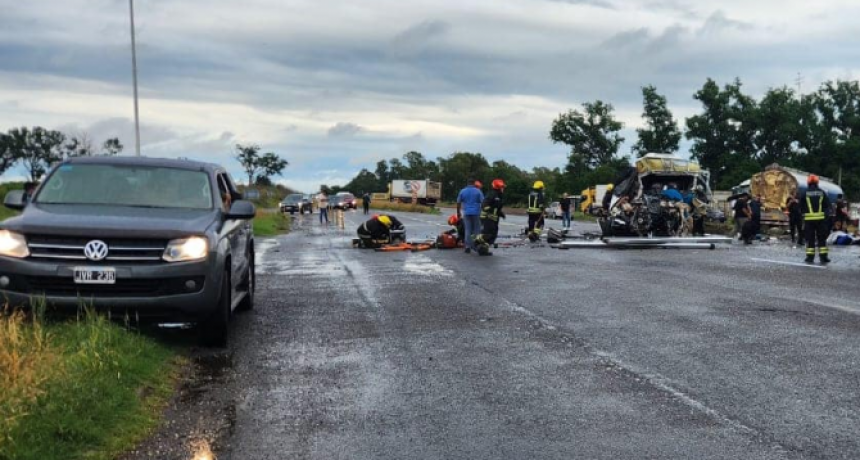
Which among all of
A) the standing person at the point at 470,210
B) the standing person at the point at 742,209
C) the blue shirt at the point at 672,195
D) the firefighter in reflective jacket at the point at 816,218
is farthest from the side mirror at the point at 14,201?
the standing person at the point at 742,209

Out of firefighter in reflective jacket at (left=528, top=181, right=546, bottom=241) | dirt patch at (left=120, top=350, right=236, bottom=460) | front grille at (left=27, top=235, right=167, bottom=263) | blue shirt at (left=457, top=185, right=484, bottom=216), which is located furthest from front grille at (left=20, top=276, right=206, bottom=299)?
firefighter in reflective jacket at (left=528, top=181, right=546, bottom=241)

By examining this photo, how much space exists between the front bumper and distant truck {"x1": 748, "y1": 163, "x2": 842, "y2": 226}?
3027 cm

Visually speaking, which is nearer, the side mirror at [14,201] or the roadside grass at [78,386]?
the roadside grass at [78,386]

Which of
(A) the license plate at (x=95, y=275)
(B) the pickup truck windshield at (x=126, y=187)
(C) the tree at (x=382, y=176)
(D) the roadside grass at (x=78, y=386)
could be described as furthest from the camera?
(C) the tree at (x=382, y=176)

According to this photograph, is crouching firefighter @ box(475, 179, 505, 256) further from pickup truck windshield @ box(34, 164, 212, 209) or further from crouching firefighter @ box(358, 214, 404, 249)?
pickup truck windshield @ box(34, 164, 212, 209)

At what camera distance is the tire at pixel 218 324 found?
7.49 metres

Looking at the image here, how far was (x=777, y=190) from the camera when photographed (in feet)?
112

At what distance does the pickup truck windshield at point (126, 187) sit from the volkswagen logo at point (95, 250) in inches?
50.6

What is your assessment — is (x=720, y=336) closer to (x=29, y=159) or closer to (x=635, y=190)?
(x=635, y=190)

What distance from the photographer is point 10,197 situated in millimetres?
7914

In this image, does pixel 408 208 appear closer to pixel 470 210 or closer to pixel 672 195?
pixel 672 195

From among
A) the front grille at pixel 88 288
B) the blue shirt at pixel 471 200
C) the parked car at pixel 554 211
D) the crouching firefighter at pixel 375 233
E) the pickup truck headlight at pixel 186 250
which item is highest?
the blue shirt at pixel 471 200

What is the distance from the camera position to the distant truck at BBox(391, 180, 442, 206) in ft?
291

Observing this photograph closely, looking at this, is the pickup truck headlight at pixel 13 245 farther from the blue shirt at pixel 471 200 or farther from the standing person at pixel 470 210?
the blue shirt at pixel 471 200
